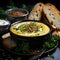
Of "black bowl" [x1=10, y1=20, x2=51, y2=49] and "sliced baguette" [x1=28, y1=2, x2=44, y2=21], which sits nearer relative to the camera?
"black bowl" [x1=10, y1=20, x2=51, y2=49]

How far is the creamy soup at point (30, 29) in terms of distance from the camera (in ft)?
7.64

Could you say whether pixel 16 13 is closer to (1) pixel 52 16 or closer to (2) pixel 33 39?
(1) pixel 52 16

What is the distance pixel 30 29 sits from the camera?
240 centimetres

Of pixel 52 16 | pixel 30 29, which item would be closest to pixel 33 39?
pixel 30 29

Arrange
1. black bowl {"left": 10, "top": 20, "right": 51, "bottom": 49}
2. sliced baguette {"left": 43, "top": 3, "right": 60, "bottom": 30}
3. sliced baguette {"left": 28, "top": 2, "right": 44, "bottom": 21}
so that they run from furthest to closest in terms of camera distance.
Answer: sliced baguette {"left": 28, "top": 2, "right": 44, "bottom": 21}, sliced baguette {"left": 43, "top": 3, "right": 60, "bottom": 30}, black bowl {"left": 10, "top": 20, "right": 51, "bottom": 49}

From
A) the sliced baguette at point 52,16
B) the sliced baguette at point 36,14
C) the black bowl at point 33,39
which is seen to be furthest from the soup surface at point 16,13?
the black bowl at point 33,39

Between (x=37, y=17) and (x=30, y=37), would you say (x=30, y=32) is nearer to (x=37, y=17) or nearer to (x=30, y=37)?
(x=30, y=37)

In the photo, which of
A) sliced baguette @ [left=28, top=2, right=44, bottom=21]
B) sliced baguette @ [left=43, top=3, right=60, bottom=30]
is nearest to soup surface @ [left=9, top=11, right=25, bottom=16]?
sliced baguette @ [left=28, top=2, right=44, bottom=21]

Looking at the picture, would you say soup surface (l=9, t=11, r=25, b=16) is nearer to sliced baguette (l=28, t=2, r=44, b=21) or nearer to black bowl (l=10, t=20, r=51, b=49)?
sliced baguette (l=28, t=2, r=44, b=21)

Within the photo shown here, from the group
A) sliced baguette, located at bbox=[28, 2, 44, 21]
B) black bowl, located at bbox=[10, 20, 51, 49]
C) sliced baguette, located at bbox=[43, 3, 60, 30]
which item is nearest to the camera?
black bowl, located at bbox=[10, 20, 51, 49]

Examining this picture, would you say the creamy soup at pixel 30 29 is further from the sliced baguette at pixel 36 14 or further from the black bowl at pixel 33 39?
the sliced baguette at pixel 36 14

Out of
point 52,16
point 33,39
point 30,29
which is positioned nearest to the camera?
point 33,39

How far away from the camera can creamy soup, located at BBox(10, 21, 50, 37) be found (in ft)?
7.64

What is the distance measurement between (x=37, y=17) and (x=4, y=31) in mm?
579
